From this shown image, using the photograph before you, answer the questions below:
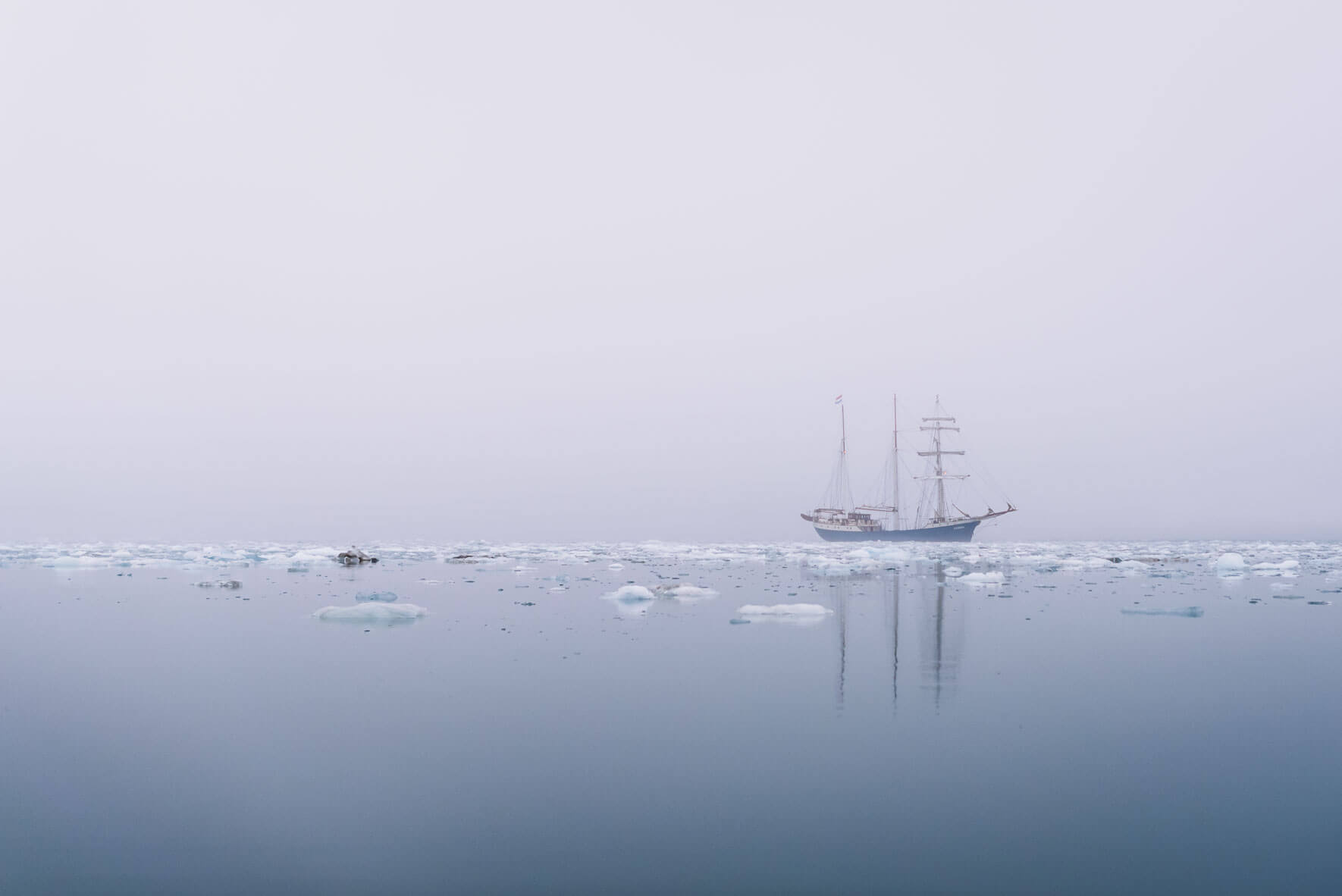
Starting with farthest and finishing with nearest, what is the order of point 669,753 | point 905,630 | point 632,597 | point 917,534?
point 917,534
point 632,597
point 905,630
point 669,753

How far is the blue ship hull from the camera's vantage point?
276ft

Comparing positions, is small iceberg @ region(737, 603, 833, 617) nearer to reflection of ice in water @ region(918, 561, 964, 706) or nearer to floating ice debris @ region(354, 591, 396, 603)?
reflection of ice in water @ region(918, 561, 964, 706)

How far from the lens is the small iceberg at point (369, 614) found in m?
13.9

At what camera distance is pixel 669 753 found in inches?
253

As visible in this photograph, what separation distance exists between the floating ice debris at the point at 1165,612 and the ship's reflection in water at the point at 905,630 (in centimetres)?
307

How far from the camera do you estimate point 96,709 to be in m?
7.83

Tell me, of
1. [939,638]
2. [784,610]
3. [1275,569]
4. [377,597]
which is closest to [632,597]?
[784,610]

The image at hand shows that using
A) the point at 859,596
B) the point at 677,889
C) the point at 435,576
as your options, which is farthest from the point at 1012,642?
the point at 435,576

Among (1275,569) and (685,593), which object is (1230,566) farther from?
(685,593)

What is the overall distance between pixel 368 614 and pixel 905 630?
9297 millimetres

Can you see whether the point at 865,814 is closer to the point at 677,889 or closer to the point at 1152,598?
the point at 677,889

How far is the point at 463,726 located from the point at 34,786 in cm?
310

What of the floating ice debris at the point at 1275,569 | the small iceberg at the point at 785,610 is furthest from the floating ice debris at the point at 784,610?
the floating ice debris at the point at 1275,569

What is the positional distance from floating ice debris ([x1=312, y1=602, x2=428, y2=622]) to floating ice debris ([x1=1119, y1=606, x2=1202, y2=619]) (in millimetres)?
13605
